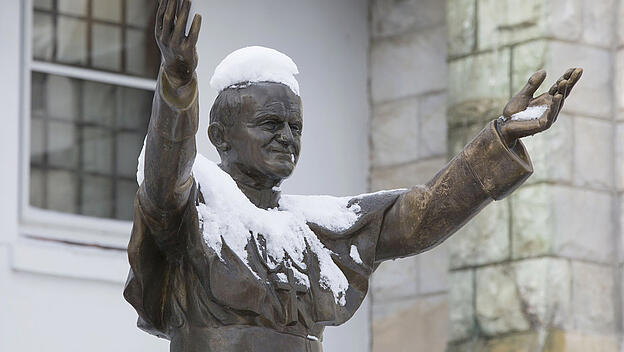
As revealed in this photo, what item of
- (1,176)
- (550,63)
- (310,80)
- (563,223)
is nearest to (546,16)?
(550,63)

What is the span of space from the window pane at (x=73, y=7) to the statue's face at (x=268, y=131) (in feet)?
20.5

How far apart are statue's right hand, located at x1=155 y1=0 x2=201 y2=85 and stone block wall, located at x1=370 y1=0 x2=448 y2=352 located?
6.80 m

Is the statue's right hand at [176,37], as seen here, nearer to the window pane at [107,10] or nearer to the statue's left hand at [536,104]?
the statue's left hand at [536,104]

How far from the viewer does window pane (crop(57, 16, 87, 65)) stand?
38.0 feet

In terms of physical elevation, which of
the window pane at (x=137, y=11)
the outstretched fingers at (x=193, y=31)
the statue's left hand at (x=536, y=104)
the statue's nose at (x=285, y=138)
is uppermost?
the window pane at (x=137, y=11)

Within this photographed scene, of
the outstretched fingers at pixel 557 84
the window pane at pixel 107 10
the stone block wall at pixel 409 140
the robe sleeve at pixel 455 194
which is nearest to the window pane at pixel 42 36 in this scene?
the window pane at pixel 107 10

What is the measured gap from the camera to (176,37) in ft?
16.7

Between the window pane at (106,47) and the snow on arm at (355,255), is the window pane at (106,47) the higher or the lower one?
the higher one

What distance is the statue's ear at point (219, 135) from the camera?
5.61 meters

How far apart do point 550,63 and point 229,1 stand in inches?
85.6

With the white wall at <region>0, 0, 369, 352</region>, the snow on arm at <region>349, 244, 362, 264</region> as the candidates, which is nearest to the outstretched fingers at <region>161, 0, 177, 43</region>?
the snow on arm at <region>349, 244, 362, 264</region>

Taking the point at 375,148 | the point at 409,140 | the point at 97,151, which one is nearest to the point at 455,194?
the point at 97,151

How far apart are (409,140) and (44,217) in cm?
227

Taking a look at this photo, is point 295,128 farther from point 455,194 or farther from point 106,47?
point 106,47
